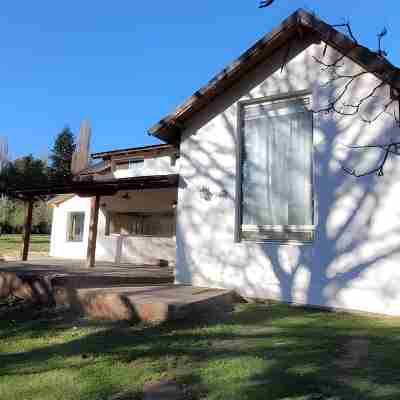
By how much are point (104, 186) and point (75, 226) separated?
322 inches

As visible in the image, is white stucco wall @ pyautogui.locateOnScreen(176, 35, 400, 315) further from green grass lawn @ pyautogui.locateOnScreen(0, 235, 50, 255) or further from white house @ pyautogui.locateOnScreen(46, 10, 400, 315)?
green grass lawn @ pyautogui.locateOnScreen(0, 235, 50, 255)

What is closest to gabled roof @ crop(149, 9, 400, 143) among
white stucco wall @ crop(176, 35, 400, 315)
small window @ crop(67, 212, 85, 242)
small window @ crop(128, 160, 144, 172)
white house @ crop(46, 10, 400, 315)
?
white house @ crop(46, 10, 400, 315)

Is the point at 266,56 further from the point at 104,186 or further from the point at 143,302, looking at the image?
the point at 104,186

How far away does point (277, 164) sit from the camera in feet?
26.9

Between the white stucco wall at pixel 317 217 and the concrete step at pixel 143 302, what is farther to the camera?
the white stucco wall at pixel 317 217

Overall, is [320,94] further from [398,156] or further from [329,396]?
[329,396]

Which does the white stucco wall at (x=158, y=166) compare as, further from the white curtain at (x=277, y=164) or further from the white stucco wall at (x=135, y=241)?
the white curtain at (x=277, y=164)

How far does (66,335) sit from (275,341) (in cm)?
308

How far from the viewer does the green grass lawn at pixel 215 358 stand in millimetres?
3889

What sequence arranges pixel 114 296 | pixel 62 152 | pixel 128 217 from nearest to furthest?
1. pixel 114 296
2. pixel 128 217
3. pixel 62 152

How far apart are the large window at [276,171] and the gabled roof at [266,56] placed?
2.50ft

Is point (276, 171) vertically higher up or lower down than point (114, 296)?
higher up

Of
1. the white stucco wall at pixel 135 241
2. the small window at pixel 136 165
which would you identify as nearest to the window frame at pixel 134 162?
the small window at pixel 136 165

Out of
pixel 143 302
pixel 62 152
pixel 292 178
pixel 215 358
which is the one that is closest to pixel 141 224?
pixel 292 178
